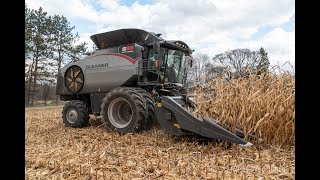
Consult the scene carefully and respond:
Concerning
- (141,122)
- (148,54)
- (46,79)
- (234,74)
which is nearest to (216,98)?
(234,74)

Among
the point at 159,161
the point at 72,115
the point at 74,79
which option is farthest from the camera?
the point at 74,79

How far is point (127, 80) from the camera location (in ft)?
21.1

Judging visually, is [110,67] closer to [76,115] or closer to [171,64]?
[171,64]

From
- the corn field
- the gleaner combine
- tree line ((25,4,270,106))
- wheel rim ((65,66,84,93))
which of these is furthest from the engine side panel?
tree line ((25,4,270,106))

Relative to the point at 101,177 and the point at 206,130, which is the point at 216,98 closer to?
the point at 206,130

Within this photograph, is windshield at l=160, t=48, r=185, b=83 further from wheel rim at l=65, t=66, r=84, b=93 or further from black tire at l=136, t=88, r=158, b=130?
wheel rim at l=65, t=66, r=84, b=93

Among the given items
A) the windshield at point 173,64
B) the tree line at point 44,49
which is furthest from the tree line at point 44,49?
the windshield at point 173,64

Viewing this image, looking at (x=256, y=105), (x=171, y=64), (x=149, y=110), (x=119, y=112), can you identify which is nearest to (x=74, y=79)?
(x=119, y=112)

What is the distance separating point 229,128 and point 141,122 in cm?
184

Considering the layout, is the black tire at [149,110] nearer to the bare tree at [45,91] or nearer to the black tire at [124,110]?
the black tire at [124,110]

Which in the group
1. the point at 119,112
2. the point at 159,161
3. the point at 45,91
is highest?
the point at 45,91

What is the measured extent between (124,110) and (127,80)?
0.73m

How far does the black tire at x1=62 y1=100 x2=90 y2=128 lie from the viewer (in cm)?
707
